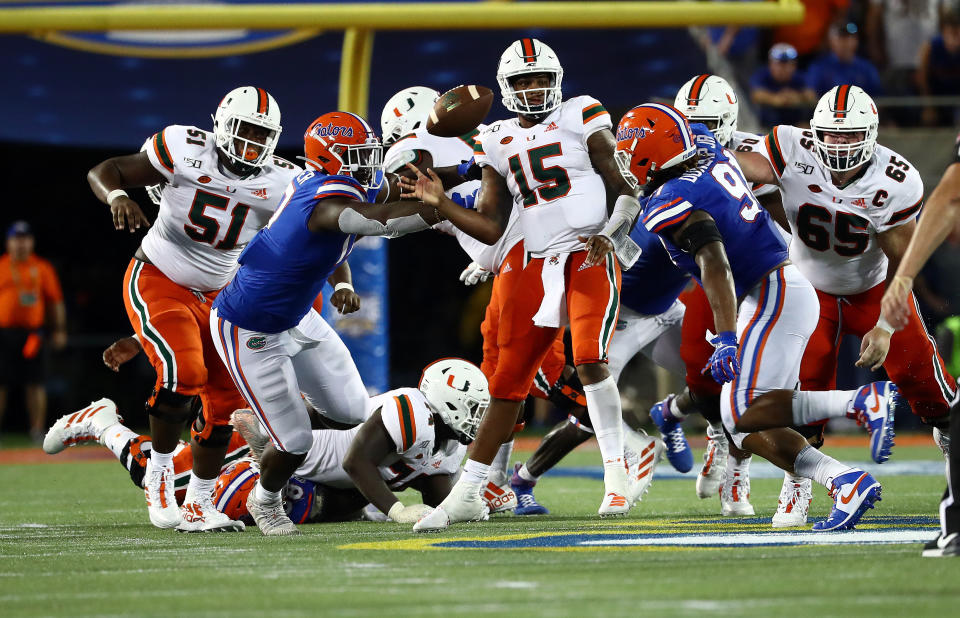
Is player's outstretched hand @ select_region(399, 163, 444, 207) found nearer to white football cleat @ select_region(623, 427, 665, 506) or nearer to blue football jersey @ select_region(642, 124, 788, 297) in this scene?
blue football jersey @ select_region(642, 124, 788, 297)

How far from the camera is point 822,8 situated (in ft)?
42.3

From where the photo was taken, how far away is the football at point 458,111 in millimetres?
5684

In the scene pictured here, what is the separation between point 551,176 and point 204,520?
6.72 ft

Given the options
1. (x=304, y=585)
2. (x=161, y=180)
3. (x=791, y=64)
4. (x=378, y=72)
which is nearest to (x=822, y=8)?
(x=791, y=64)

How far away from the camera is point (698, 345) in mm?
6480

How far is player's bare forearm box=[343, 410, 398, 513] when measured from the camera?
5734 mm

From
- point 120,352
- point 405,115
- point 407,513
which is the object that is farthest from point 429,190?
point 120,352

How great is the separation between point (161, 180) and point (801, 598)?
3.93m

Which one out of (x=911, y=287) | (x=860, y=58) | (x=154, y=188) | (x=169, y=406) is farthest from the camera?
(x=860, y=58)

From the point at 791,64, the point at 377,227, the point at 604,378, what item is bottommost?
the point at 604,378

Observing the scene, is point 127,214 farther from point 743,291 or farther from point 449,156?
point 743,291

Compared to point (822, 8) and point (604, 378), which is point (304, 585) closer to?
point (604, 378)

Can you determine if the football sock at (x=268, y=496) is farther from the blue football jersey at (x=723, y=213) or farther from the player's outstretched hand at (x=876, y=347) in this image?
the player's outstretched hand at (x=876, y=347)

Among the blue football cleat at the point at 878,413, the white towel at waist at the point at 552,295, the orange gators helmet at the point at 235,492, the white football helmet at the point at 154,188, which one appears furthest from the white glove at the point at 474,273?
the blue football cleat at the point at 878,413
